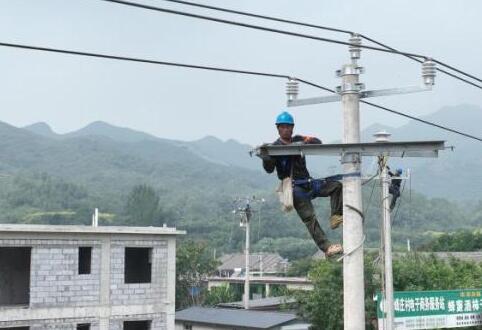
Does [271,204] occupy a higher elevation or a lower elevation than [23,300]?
higher

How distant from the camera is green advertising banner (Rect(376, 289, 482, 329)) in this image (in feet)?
73.1

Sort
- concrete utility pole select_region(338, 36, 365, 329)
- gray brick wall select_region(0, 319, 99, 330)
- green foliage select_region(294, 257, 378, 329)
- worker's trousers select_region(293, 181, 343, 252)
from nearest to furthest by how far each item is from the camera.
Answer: concrete utility pole select_region(338, 36, 365, 329)
worker's trousers select_region(293, 181, 343, 252)
gray brick wall select_region(0, 319, 99, 330)
green foliage select_region(294, 257, 378, 329)

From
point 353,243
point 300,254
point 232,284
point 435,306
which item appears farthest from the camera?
point 300,254

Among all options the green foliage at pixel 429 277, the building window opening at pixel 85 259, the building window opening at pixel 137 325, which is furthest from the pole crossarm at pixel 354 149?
the green foliage at pixel 429 277

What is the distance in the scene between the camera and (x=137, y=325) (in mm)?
27812

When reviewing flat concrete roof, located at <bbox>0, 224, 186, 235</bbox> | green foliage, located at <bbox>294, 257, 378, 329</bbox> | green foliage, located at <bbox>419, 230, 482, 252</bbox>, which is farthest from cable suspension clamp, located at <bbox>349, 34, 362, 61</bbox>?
green foliage, located at <bbox>419, 230, 482, 252</bbox>

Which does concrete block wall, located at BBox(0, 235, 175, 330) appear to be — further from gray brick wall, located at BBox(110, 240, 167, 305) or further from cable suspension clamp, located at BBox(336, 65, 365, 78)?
cable suspension clamp, located at BBox(336, 65, 365, 78)

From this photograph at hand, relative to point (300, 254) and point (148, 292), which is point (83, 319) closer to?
point (148, 292)

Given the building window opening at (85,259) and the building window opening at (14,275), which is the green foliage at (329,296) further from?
the building window opening at (14,275)

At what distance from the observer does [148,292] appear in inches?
1051

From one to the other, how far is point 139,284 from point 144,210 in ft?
358

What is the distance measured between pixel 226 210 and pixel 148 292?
546ft

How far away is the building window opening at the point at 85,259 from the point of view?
25781mm

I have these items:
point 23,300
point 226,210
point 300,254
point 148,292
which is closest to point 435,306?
point 148,292
